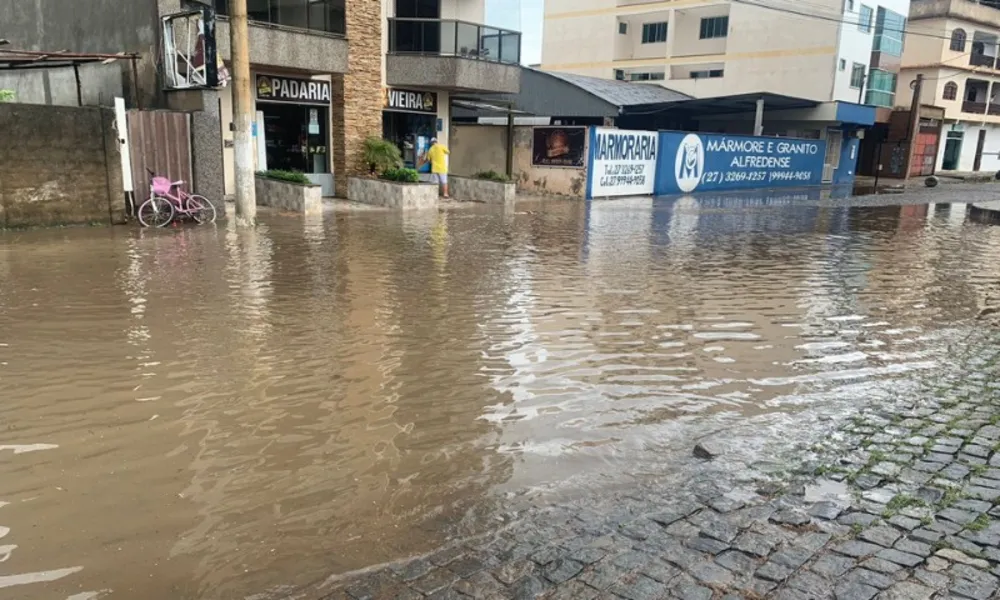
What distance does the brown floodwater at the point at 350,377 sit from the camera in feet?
12.0

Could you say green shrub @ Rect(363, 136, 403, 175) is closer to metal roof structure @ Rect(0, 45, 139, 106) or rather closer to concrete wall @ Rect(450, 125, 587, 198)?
concrete wall @ Rect(450, 125, 587, 198)

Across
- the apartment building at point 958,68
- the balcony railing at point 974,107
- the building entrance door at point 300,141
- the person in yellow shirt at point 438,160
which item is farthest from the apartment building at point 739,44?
the building entrance door at point 300,141

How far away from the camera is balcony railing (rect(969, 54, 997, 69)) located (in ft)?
172

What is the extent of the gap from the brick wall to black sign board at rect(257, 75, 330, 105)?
36 centimetres

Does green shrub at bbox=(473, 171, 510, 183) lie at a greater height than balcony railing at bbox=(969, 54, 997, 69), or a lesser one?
lesser

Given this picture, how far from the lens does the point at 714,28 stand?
4372 cm

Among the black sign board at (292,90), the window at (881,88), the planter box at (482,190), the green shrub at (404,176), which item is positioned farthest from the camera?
the window at (881,88)

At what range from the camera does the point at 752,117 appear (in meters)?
39.2

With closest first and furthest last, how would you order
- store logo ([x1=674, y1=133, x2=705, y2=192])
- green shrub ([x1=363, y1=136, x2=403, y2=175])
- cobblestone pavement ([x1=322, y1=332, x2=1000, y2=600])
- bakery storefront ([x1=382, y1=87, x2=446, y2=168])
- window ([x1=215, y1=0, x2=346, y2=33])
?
1. cobblestone pavement ([x1=322, y1=332, x2=1000, y2=600])
2. window ([x1=215, y1=0, x2=346, y2=33])
3. green shrub ([x1=363, y1=136, x2=403, y2=175])
4. bakery storefront ([x1=382, y1=87, x2=446, y2=168])
5. store logo ([x1=674, y1=133, x2=705, y2=192])

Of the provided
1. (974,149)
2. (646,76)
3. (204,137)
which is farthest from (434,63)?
(974,149)

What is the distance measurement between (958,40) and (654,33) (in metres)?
23.2

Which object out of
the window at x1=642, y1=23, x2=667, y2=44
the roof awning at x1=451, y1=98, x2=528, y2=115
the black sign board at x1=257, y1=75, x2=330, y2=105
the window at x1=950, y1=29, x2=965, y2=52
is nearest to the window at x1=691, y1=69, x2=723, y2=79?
the window at x1=642, y1=23, x2=667, y2=44

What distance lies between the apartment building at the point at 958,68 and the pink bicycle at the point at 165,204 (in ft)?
171

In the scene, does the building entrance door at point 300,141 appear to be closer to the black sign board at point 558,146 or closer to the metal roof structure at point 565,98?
the black sign board at point 558,146
